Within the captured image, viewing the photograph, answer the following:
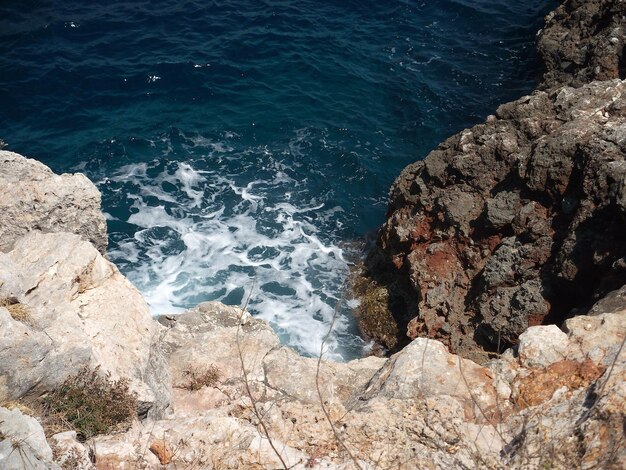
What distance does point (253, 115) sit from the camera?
24.2 metres

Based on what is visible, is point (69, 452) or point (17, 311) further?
point (17, 311)

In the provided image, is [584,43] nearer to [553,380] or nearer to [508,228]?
[508,228]

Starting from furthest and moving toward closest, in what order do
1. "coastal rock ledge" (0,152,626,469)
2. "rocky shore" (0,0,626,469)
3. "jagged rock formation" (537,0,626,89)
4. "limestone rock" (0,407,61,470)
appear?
1. "jagged rock formation" (537,0,626,89)
2. "rocky shore" (0,0,626,469)
3. "coastal rock ledge" (0,152,626,469)
4. "limestone rock" (0,407,61,470)

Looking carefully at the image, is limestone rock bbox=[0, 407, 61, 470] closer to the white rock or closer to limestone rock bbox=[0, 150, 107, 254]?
limestone rock bbox=[0, 150, 107, 254]

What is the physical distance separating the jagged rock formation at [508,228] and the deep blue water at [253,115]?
279 cm

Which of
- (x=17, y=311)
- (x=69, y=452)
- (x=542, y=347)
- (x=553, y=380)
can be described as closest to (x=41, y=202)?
(x=17, y=311)

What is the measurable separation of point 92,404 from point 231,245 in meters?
12.0

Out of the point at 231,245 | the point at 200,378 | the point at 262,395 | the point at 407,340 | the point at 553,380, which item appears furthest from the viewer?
the point at 231,245

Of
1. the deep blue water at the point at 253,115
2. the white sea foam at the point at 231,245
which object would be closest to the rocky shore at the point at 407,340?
the white sea foam at the point at 231,245

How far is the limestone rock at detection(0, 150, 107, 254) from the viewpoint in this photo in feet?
34.8

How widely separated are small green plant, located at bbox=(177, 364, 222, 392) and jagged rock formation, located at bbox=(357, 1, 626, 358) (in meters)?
5.39

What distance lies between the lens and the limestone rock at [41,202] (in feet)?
34.8

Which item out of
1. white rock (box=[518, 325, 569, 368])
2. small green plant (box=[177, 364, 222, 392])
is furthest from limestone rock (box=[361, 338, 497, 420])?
small green plant (box=[177, 364, 222, 392])

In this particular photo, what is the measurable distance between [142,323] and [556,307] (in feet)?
27.8
